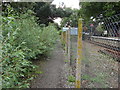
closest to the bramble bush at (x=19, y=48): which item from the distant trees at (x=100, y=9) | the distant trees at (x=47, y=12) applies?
the distant trees at (x=100, y=9)

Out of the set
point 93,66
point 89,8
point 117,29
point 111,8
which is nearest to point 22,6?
point 93,66

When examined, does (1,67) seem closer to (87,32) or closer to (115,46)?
(87,32)

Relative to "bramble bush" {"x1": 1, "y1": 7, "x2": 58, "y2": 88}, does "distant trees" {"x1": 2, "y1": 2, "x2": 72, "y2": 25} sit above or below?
above

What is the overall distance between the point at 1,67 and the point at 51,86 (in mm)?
1304

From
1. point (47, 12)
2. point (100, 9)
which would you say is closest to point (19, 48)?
point (100, 9)

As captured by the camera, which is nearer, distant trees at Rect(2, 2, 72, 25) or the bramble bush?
the bramble bush

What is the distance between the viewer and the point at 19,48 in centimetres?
267

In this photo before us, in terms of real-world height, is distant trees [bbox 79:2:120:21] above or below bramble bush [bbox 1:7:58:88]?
above

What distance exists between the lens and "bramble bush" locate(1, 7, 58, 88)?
1583mm

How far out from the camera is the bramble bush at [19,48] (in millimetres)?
1583

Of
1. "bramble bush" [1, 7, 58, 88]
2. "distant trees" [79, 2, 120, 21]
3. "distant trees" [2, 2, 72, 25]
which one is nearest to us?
"bramble bush" [1, 7, 58, 88]

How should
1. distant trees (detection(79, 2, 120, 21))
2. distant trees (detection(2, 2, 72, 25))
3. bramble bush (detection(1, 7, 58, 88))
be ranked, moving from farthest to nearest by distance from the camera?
distant trees (detection(2, 2, 72, 25))
distant trees (detection(79, 2, 120, 21))
bramble bush (detection(1, 7, 58, 88))

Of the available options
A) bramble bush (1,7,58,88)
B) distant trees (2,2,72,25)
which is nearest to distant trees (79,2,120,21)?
distant trees (2,2,72,25)

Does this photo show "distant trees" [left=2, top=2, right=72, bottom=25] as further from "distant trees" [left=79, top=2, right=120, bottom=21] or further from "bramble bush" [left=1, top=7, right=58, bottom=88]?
"bramble bush" [left=1, top=7, right=58, bottom=88]
